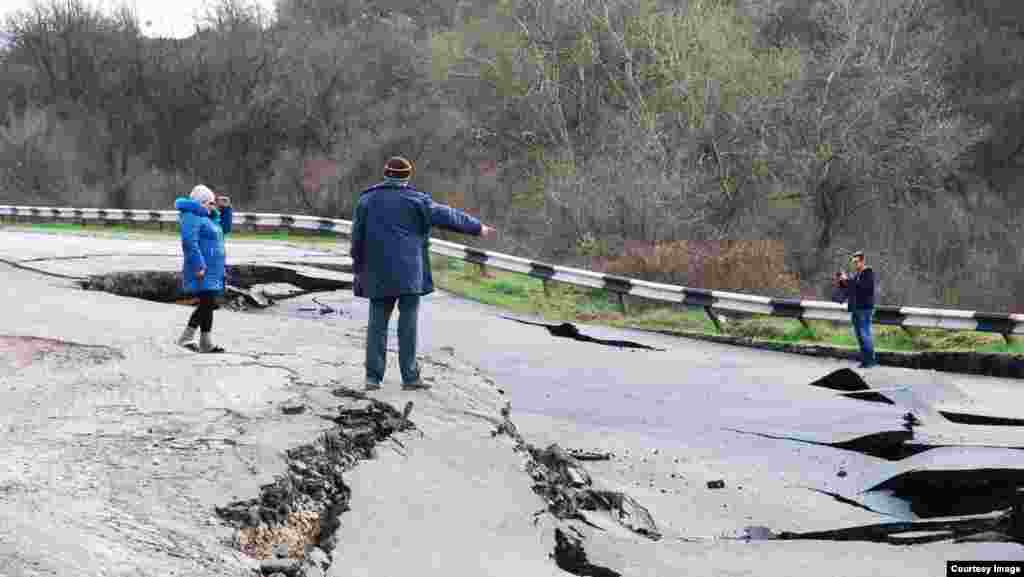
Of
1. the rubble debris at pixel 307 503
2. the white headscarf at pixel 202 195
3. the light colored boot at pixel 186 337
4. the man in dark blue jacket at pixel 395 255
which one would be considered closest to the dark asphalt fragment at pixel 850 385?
the man in dark blue jacket at pixel 395 255

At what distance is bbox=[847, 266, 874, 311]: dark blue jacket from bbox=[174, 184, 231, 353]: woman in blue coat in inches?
332

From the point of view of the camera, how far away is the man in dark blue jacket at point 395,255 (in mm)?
9320

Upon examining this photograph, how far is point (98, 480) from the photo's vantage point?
6.27 meters

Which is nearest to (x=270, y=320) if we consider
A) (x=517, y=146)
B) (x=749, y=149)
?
(x=749, y=149)

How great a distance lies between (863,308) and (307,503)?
10934 millimetres

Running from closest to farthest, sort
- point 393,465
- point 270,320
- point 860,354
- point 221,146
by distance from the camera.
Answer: point 393,465 < point 270,320 < point 860,354 < point 221,146

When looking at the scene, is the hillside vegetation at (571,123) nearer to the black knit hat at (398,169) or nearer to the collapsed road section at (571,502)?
the black knit hat at (398,169)

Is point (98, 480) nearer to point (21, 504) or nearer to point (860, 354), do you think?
point (21, 504)

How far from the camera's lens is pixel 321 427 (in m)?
7.82

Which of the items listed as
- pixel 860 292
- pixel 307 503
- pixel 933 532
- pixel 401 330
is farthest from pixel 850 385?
pixel 307 503

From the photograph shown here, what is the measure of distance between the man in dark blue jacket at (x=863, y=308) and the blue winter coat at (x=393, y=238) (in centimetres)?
788

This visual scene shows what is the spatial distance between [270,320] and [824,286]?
22.7m

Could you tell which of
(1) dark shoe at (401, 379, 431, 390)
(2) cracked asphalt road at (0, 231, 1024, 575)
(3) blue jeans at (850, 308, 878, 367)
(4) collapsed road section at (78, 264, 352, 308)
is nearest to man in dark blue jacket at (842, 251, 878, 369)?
(3) blue jeans at (850, 308, 878, 367)

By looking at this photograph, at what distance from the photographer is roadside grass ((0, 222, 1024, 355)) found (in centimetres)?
1809
